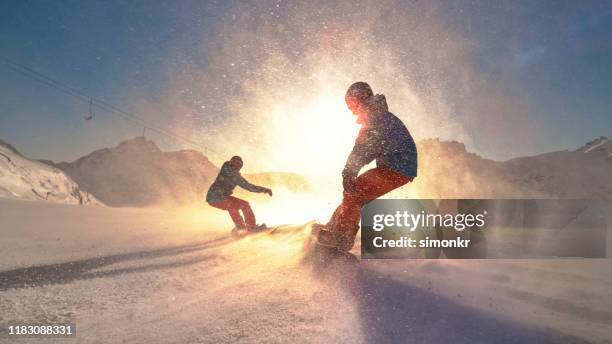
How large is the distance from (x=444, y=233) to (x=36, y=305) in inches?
124

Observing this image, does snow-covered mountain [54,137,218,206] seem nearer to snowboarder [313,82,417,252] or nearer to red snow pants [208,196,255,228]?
red snow pants [208,196,255,228]

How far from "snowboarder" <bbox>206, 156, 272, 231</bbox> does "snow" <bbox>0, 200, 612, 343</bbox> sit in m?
2.99

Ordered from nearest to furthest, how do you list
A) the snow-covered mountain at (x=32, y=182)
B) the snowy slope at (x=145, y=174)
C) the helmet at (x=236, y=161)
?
the helmet at (x=236, y=161) → the snow-covered mountain at (x=32, y=182) → the snowy slope at (x=145, y=174)

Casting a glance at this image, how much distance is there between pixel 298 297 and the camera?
1.95m

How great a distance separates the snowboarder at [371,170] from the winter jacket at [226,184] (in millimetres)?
3709

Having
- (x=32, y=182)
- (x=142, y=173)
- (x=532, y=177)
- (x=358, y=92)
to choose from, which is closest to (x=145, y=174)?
(x=142, y=173)

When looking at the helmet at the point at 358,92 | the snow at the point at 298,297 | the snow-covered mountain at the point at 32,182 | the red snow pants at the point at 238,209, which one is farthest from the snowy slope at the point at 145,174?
the snow at the point at 298,297

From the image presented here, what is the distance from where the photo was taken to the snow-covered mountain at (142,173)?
2215 inches

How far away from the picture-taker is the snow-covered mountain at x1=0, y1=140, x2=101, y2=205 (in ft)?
36.6

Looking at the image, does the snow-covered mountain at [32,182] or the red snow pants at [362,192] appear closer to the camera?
the red snow pants at [362,192]

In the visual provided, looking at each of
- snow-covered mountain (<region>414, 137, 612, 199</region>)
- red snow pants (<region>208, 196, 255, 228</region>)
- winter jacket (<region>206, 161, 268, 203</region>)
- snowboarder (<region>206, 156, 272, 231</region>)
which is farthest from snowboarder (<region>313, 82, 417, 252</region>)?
snow-covered mountain (<region>414, 137, 612, 199</region>)

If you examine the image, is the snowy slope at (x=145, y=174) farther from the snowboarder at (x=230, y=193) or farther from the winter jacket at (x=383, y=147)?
the winter jacket at (x=383, y=147)

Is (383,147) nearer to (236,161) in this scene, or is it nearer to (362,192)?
(362,192)

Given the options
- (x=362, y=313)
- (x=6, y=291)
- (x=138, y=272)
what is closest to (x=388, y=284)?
(x=362, y=313)
